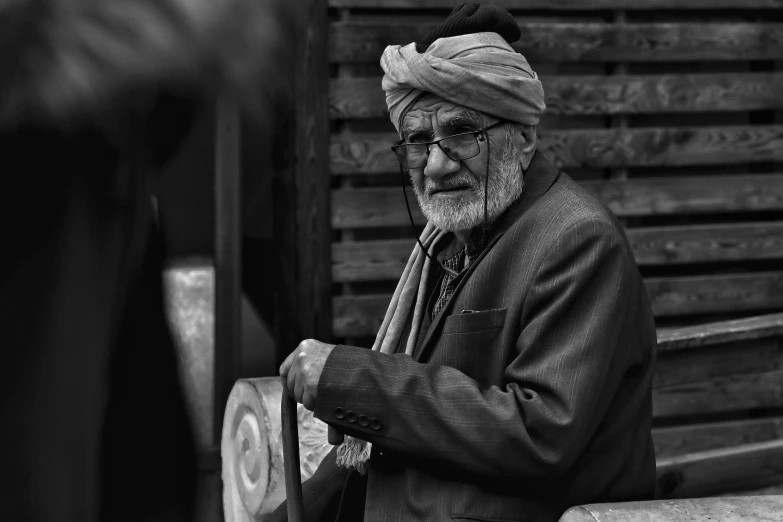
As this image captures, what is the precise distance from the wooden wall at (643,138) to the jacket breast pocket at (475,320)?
6.11 feet

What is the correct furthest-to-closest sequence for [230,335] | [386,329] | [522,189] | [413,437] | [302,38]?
1. [230,335]
2. [302,38]
3. [386,329]
4. [522,189]
5. [413,437]

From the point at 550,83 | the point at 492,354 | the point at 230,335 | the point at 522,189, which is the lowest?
the point at 230,335

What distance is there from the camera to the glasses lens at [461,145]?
193 centimetres

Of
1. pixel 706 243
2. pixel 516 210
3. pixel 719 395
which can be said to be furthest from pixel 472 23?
pixel 719 395

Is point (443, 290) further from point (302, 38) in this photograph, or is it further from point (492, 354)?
point (302, 38)

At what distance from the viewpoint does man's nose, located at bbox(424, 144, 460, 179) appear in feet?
6.36

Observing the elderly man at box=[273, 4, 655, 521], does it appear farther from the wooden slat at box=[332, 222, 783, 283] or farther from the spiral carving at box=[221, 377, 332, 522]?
the wooden slat at box=[332, 222, 783, 283]

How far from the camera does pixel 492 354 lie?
72.1 inches

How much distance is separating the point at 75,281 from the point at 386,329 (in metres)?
2.11

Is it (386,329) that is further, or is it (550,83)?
(550,83)

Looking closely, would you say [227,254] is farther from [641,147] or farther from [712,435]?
[712,435]

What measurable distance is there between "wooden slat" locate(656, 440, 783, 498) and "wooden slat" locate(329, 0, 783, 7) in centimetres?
176

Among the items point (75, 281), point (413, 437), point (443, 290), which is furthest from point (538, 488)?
point (75, 281)

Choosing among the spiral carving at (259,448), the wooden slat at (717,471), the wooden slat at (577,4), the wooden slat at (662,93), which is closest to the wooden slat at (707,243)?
the wooden slat at (662,93)
